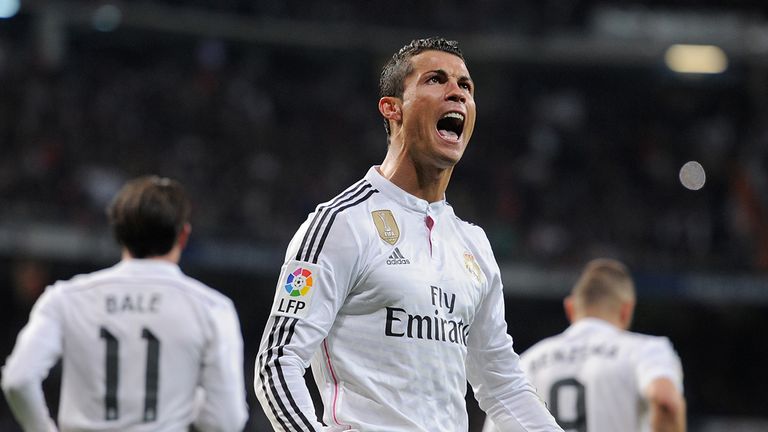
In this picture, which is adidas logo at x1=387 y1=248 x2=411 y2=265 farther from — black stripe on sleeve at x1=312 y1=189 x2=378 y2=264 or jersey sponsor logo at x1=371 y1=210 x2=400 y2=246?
black stripe on sleeve at x1=312 y1=189 x2=378 y2=264


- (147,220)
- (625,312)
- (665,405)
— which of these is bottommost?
(665,405)

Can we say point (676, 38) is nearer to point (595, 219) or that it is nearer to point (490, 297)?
point (595, 219)

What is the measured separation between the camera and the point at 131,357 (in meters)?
4.14

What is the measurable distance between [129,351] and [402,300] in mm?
1517

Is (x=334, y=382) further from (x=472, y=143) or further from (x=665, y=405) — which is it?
(x=472, y=143)

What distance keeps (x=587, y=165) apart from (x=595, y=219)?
5.77 feet

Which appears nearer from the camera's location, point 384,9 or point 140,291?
point 140,291

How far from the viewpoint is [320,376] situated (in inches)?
121

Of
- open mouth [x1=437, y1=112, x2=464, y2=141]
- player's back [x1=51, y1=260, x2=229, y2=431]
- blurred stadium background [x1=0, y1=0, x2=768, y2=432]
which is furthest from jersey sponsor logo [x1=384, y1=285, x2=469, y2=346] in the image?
blurred stadium background [x1=0, y1=0, x2=768, y2=432]

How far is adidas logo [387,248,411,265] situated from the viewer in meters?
3.04

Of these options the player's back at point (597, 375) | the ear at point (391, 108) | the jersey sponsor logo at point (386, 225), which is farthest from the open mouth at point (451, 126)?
the player's back at point (597, 375)

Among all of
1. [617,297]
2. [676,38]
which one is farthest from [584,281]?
[676,38]

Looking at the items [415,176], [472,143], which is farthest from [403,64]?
[472,143]

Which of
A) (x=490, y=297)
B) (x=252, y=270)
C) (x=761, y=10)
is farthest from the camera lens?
(x=761, y=10)
